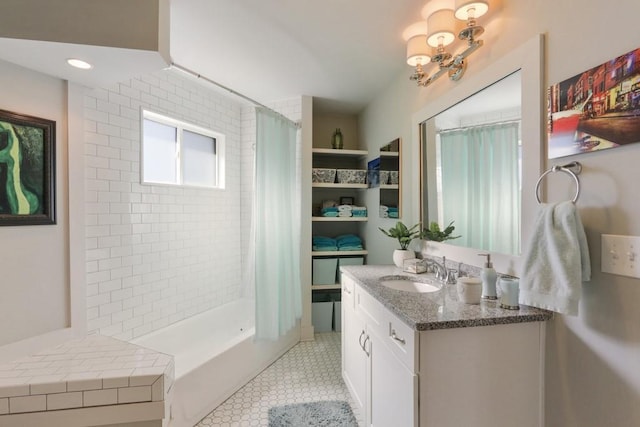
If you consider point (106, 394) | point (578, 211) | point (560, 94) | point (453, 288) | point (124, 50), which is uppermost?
point (124, 50)

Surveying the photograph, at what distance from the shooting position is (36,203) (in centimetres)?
156

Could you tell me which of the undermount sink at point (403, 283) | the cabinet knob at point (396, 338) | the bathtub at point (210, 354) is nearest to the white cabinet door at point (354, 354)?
the undermount sink at point (403, 283)

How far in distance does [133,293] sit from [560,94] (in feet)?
9.54

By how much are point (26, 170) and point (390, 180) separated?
2.46 meters

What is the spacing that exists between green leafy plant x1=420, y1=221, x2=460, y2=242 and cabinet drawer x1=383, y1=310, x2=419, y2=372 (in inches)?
29.5

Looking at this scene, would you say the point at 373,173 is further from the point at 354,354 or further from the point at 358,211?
→ the point at 354,354

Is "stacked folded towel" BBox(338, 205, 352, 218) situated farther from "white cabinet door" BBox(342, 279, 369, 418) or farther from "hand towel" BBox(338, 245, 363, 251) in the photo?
"white cabinet door" BBox(342, 279, 369, 418)

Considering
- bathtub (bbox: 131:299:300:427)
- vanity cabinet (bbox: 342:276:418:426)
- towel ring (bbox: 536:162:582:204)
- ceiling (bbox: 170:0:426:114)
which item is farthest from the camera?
bathtub (bbox: 131:299:300:427)

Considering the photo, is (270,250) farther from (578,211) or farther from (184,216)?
(578,211)

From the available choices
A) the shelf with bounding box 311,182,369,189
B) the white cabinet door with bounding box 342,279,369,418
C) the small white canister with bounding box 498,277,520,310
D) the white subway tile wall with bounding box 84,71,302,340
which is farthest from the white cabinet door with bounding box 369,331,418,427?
the shelf with bounding box 311,182,369,189

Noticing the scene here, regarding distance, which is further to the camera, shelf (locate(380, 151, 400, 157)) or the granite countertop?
shelf (locate(380, 151, 400, 157))

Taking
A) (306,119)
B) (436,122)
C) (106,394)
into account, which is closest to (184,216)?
(306,119)

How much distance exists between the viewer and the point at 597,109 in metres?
1.00

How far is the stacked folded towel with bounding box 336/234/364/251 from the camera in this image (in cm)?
320
